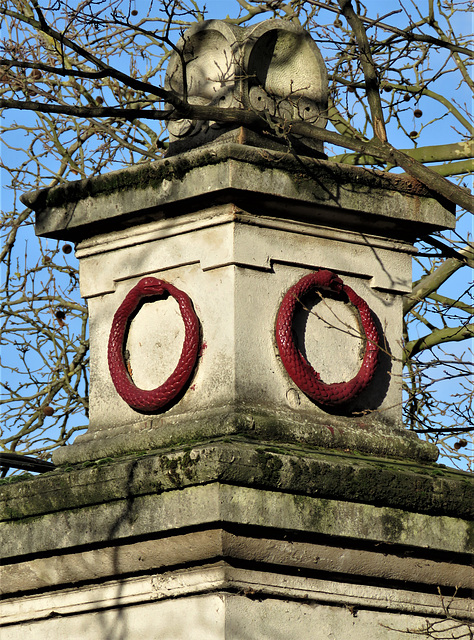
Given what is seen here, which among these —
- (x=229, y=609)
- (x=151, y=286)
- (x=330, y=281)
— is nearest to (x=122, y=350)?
(x=151, y=286)

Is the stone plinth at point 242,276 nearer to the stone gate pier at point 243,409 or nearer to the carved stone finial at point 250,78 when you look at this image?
the stone gate pier at point 243,409

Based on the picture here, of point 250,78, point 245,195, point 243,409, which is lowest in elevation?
point 243,409

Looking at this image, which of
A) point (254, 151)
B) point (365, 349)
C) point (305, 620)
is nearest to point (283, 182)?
point (254, 151)

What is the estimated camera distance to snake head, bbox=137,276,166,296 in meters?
4.04

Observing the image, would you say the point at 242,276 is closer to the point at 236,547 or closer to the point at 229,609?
the point at 236,547

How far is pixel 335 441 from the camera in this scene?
3.90m

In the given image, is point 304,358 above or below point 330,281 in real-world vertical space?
below

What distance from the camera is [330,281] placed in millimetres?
4070

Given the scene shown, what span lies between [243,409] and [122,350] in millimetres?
660

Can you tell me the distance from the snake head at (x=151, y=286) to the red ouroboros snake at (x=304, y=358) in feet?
1.49

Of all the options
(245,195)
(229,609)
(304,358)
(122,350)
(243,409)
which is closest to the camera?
(229,609)

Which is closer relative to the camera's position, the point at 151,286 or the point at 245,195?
the point at 245,195

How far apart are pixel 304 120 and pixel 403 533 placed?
63.4 inches

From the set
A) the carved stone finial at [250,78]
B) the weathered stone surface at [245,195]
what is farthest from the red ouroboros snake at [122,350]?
the carved stone finial at [250,78]
